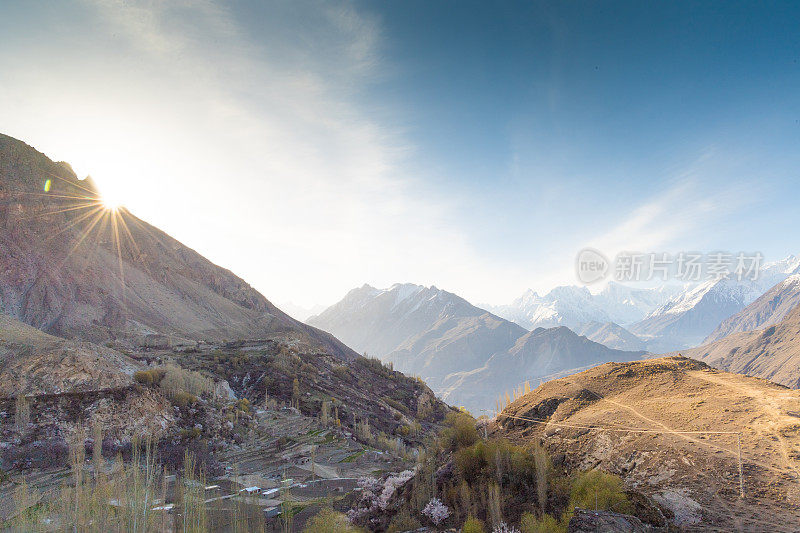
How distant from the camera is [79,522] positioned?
26.8 feet

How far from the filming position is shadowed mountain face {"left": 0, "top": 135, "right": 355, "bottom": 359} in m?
48.9

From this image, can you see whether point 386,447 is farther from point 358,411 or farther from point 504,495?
point 504,495

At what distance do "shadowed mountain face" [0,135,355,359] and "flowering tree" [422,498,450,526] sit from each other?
1742 inches

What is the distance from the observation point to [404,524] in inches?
389

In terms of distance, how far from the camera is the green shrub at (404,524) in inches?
381

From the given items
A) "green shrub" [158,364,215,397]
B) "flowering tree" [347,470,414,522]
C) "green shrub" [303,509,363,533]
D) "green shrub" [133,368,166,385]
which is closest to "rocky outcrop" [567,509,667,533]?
"green shrub" [303,509,363,533]

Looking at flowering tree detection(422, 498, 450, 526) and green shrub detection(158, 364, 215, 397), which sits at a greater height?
flowering tree detection(422, 498, 450, 526)

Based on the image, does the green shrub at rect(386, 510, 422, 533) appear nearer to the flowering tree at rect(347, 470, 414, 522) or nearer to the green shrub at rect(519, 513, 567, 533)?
the flowering tree at rect(347, 470, 414, 522)

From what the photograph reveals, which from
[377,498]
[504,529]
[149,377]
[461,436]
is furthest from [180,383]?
[504,529]

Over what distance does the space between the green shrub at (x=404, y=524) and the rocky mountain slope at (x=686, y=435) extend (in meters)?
3.72

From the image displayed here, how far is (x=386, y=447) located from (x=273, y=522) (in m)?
15.5

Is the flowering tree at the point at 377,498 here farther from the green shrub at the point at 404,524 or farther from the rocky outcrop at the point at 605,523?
the rocky outcrop at the point at 605,523

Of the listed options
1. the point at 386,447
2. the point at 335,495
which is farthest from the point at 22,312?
the point at 335,495

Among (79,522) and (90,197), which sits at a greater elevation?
(90,197)
